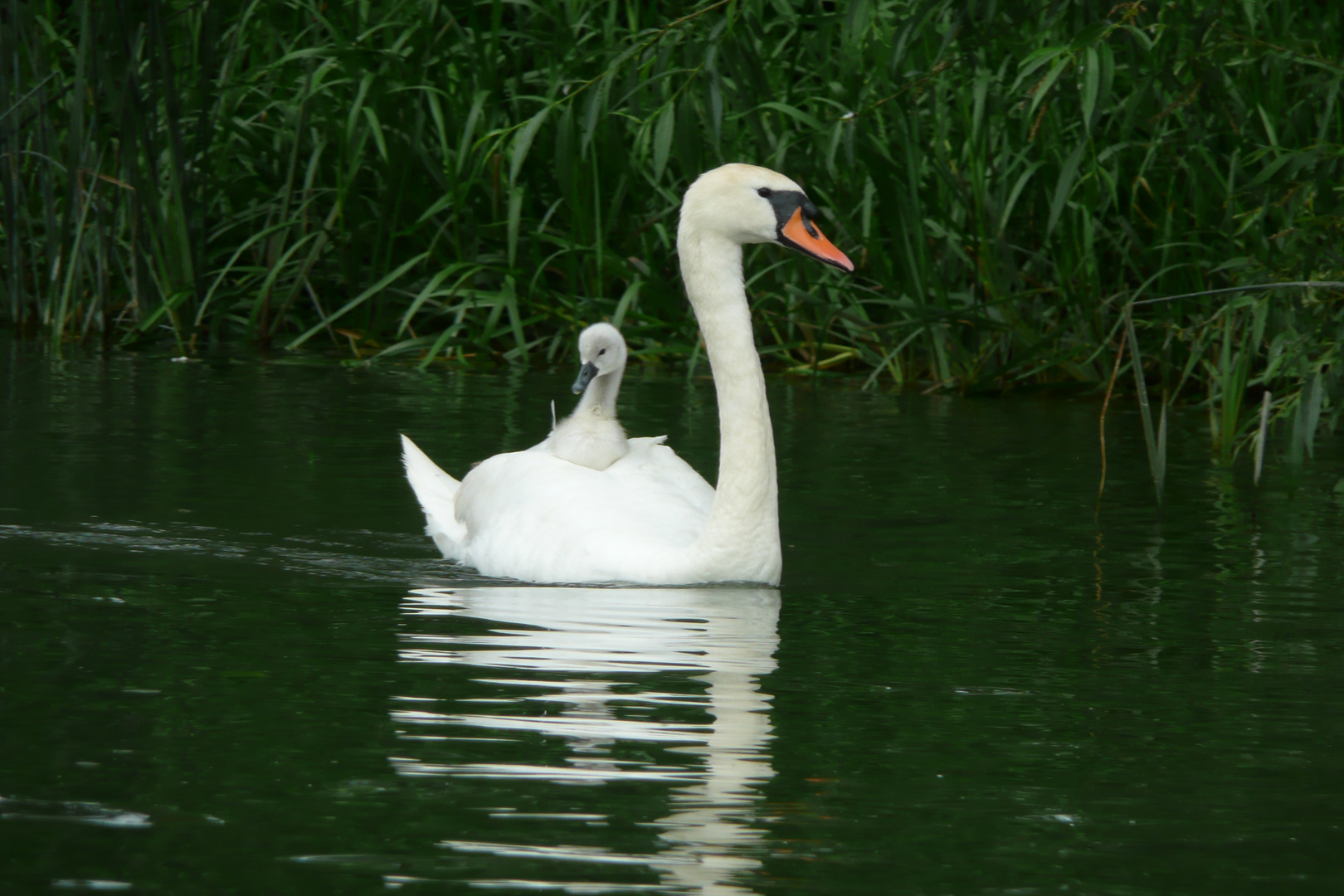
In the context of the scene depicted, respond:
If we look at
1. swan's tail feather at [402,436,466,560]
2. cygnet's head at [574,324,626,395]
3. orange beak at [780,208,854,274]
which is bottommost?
swan's tail feather at [402,436,466,560]

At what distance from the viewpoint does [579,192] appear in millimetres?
10773

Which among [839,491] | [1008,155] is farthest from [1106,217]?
[839,491]

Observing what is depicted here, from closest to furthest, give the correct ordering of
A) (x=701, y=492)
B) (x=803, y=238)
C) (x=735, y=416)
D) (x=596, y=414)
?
(x=735, y=416) → (x=803, y=238) → (x=701, y=492) → (x=596, y=414)

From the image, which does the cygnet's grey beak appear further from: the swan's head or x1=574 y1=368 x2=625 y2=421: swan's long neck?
the swan's head

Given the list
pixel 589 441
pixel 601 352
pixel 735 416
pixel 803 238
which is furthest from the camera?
pixel 601 352

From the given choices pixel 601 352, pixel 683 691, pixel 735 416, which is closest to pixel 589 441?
pixel 601 352

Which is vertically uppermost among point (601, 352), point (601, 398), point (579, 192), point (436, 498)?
point (579, 192)

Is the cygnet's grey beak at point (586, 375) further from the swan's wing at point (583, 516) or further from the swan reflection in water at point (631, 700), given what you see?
the swan reflection in water at point (631, 700)

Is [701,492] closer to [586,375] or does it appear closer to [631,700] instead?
[586,375]

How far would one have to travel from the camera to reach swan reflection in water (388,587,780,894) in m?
3.29

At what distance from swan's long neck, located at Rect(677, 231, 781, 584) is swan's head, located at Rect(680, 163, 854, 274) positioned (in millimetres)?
72

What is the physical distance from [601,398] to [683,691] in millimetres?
2617

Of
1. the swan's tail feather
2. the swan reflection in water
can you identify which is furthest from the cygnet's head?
the swan reflection in water

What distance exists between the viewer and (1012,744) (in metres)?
4.01
